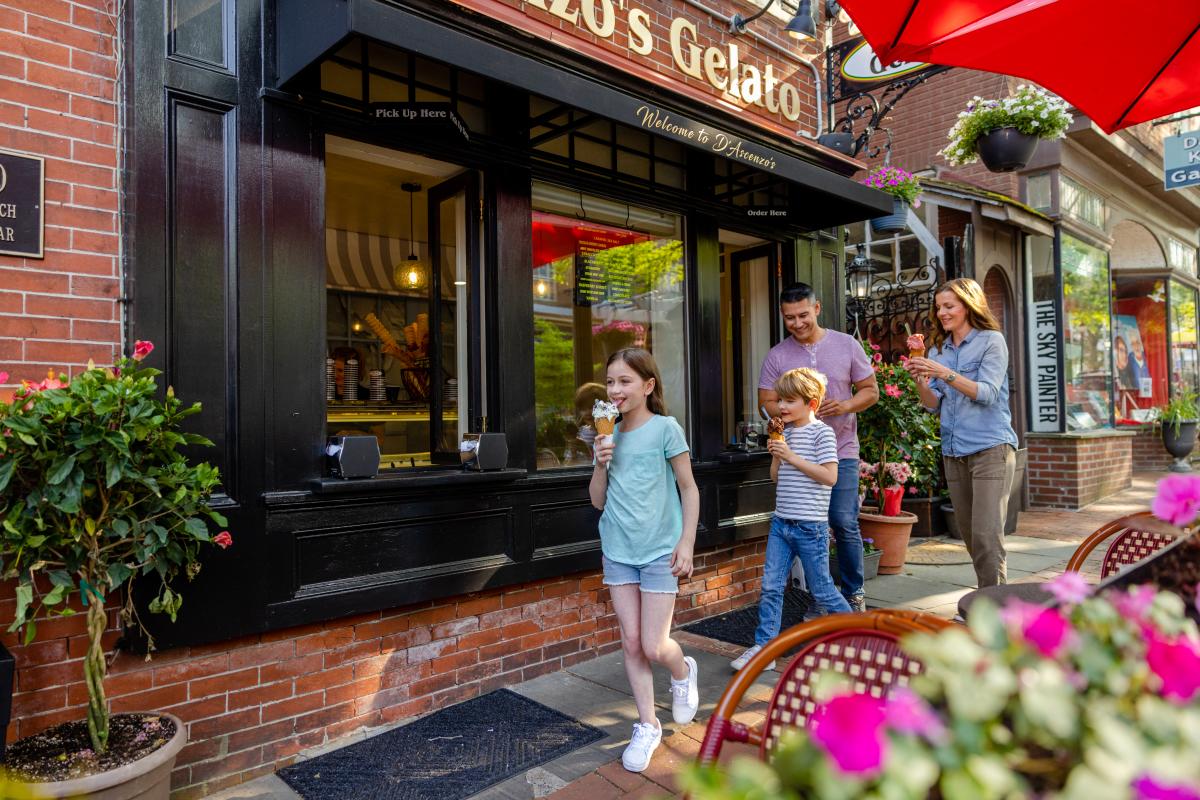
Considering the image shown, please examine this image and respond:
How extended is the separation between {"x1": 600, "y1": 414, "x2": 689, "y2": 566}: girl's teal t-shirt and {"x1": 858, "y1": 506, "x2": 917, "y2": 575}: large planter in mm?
3633

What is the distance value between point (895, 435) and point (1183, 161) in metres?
3.67

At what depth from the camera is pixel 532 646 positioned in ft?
13.1

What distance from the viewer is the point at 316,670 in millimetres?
3193

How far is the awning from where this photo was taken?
2730mm

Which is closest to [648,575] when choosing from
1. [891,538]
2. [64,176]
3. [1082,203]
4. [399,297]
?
[64,176]

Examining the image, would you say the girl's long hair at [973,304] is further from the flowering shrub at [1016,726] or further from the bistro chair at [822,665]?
the flowering shrub at [1016,726]

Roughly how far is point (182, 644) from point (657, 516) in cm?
188

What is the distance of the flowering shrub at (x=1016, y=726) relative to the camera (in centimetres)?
61

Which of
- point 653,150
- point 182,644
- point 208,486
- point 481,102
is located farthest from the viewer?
point 653,150

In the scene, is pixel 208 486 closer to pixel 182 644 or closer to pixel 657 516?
pixel 182 644

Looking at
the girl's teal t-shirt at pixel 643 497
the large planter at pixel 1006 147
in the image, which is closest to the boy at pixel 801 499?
the girl's teal t-shirt at pixel 643 497

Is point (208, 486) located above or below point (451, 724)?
above

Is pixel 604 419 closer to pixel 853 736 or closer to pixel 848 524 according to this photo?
pixel 848 524

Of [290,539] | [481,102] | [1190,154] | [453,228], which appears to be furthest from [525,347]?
[1190,154]
